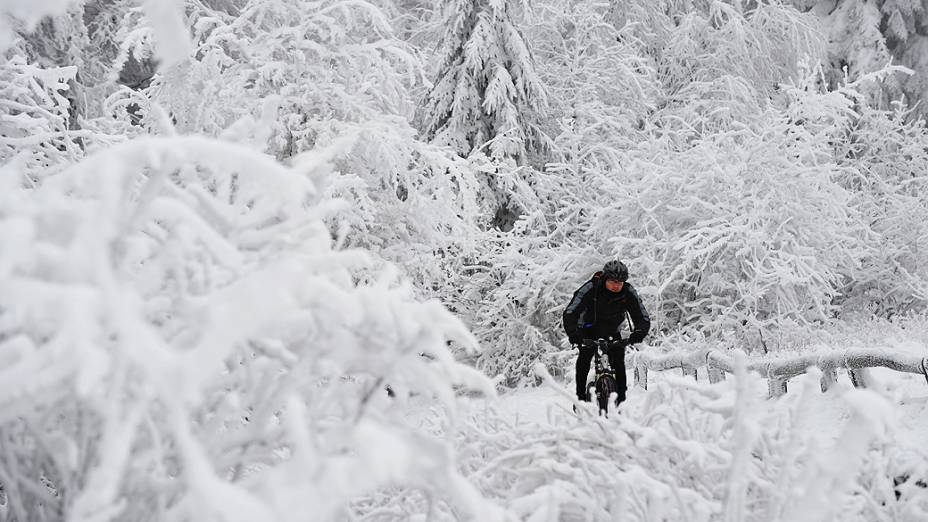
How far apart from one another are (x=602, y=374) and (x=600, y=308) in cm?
61

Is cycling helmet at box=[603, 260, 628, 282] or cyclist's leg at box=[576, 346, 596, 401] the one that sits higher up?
cycling helmet at box=[603, 260, 628, 282]

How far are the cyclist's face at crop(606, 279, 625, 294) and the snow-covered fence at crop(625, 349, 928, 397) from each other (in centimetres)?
156

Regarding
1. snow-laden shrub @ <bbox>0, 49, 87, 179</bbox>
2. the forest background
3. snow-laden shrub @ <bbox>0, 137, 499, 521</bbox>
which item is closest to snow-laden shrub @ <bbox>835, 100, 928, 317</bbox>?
the forest background

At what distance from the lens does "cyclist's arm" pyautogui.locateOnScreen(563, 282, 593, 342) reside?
685 centimetres

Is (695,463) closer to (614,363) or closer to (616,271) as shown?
(616,271)

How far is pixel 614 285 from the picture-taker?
682 centimetres

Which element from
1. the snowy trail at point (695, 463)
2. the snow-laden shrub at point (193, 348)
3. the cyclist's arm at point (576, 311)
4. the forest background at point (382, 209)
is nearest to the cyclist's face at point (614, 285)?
the cyclist's arm at point (576, 311)

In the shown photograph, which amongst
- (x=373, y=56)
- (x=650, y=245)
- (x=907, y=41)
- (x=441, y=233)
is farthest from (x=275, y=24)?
(x=907, y=41)

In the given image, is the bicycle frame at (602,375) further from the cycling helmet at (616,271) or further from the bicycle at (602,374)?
the cycling helmet at (616,271)

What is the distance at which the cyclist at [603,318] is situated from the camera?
22.5ft

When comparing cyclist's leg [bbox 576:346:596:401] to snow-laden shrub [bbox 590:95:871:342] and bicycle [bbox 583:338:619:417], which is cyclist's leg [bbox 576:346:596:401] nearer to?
bicycle [bbox 583:338:619:417]

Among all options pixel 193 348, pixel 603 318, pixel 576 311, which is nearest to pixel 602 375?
pixel 603 318

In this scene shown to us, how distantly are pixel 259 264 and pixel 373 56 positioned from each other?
9393mm

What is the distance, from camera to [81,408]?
154 cm
